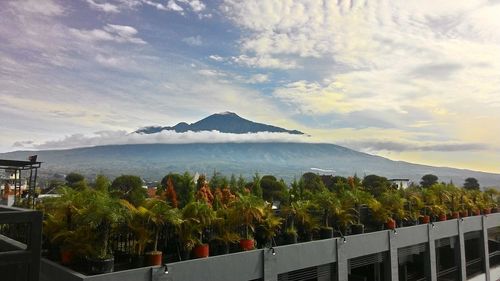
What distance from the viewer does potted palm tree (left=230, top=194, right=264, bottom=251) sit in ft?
45.3

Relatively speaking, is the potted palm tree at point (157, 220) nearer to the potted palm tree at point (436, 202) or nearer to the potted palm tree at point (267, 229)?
the potted palm tree at point (267, 229)

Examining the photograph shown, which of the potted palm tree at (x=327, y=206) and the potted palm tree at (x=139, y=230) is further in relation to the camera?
the potted palm tree at (x=327, y=206)

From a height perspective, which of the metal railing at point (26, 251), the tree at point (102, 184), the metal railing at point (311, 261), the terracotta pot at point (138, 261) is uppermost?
the tree at point (102, 184)

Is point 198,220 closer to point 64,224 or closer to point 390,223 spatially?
point 64,224

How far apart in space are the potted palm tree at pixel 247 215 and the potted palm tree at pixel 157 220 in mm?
2477

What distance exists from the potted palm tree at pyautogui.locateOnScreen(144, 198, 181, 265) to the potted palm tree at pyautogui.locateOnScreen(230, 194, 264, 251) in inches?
97.5

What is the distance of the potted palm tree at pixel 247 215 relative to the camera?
544 inches

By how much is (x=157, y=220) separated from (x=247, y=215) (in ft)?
10.8

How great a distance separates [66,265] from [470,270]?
25617 mm

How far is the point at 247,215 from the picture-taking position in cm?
1380

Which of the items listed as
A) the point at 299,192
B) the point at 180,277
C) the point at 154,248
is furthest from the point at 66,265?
the point at 299,192

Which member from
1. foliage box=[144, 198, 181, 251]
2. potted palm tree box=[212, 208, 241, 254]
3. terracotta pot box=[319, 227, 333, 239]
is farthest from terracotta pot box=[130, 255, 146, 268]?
terracotta pot box=[319, 227, 333, 239]

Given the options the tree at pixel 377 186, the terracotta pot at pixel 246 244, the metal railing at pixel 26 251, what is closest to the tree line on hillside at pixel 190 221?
the terracotta pot at pixel 246 244

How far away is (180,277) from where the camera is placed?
11.7m
